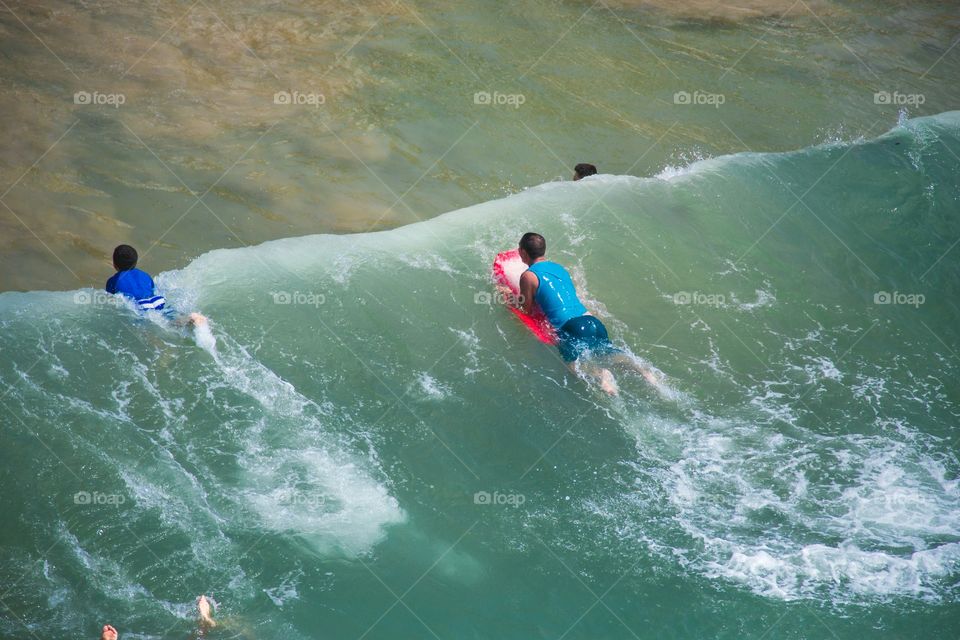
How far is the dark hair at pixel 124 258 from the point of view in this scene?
7.47m

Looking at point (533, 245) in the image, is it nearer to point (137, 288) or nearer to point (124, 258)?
point (137, 288)

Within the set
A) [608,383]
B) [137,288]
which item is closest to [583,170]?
[608,383]

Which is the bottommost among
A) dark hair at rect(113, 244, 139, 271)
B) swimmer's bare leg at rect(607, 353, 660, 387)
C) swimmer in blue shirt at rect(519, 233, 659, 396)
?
swimmer's bare leg at rect(607, 353, 660, 387)

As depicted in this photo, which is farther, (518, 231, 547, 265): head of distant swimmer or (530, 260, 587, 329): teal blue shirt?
(518, 231, 547, 265): head of distant swimmer

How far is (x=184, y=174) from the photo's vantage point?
9.30m

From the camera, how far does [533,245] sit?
25.3 ft

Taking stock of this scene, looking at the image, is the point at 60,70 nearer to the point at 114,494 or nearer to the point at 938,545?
the point at 114,494

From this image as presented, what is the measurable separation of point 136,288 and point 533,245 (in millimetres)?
3304

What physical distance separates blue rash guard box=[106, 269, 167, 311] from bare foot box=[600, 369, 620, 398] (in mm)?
3648

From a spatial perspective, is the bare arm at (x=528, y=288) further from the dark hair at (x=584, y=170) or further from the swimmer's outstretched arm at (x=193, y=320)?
the swimmer's outstretched arm at (x=193, y=320)

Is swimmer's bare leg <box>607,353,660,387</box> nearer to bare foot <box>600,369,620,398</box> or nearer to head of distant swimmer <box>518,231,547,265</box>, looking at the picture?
bare foot <box>600,369,620,398</box>

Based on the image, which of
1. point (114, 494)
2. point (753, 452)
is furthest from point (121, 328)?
point (753, 452)

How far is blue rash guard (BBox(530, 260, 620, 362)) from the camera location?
282 inches

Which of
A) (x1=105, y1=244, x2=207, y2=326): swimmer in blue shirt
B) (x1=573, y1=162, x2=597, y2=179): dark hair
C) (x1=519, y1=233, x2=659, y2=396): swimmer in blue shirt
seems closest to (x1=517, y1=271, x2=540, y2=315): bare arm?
(x1=519, y1=233, x2=659, y2=396): swimmer in blue shirt
